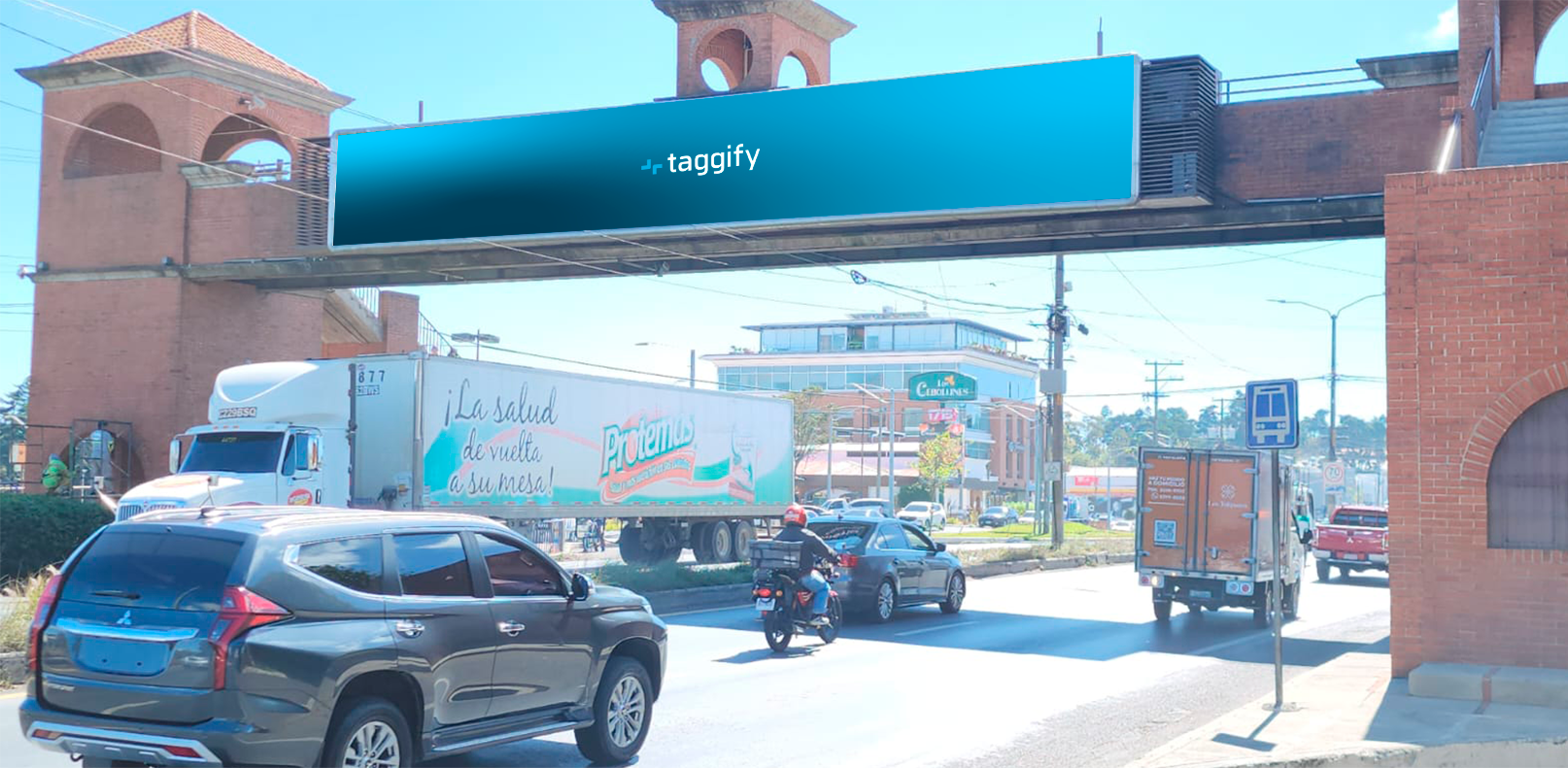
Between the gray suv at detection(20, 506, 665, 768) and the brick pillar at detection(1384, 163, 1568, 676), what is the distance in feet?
28.3

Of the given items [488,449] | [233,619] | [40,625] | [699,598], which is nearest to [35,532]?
[488,449]

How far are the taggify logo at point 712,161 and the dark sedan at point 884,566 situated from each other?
20.7ft

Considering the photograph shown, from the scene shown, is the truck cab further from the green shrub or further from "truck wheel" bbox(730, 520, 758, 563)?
"truck wheel" bbox(730, 520, 758, 563)

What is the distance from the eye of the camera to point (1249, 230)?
69.4 feet

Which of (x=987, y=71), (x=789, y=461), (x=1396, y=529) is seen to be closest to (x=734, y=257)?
(x=987, y=71)

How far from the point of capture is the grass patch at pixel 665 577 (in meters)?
21.4

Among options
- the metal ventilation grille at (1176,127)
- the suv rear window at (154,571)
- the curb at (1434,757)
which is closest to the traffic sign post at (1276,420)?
the curb at (1434,757)

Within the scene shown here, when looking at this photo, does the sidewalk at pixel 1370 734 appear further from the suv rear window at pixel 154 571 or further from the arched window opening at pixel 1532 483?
the suv rear window at pixel 154 571

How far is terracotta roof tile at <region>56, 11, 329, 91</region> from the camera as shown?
2838 centimetres

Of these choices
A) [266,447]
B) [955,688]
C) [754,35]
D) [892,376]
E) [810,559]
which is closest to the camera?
[955,688]

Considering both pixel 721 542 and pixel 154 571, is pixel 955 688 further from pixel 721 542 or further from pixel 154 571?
pixel 721 542

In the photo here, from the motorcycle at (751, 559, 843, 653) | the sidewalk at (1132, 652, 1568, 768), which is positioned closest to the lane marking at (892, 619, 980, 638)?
the motorcycle at (751, 559, 843, 653)

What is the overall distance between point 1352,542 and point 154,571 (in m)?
31.0

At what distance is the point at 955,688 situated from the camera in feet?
43.5
